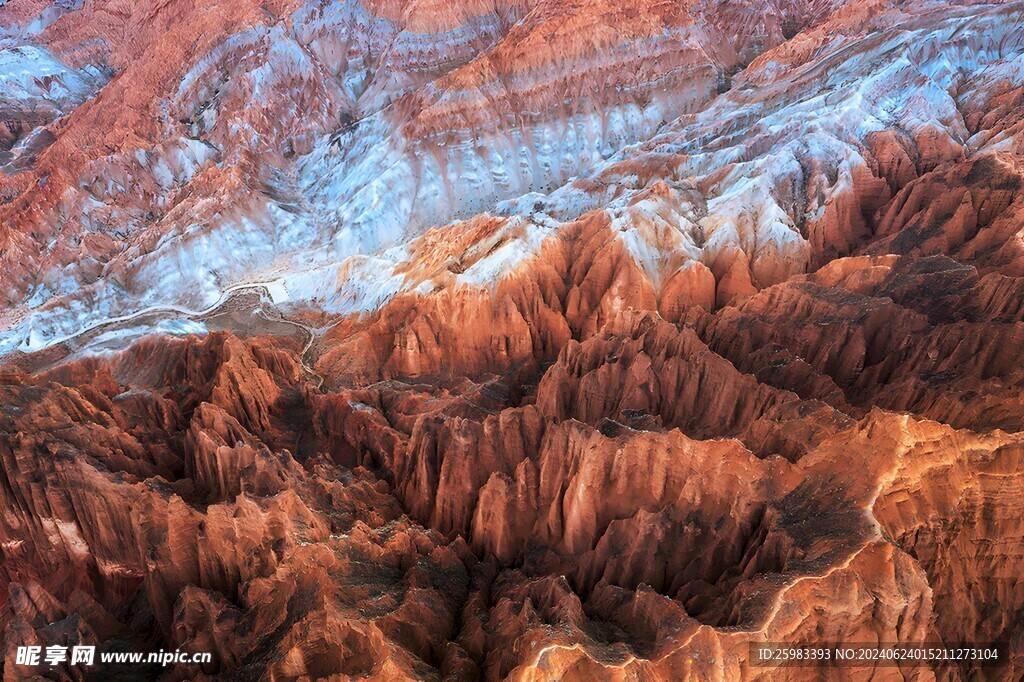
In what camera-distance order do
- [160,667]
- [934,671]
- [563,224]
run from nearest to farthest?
[934,671] < [160,667] < [563,224]

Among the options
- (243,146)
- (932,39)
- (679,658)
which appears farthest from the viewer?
(243,146)

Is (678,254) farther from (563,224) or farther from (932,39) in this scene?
(932,39)

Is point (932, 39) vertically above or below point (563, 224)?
above

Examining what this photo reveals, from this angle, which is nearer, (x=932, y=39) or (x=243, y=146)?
(x=932, y=39)

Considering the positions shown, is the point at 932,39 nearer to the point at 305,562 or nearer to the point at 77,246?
the point at 305,562

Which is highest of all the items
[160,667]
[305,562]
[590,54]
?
[590,54]

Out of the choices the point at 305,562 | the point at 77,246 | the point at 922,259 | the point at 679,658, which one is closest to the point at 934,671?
the point at 679,658
